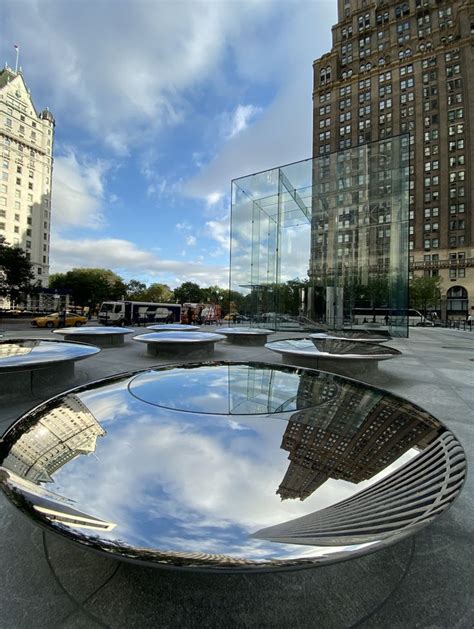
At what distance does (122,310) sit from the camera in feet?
102

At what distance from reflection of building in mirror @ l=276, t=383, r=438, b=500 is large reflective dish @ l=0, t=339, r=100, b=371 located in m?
3.82

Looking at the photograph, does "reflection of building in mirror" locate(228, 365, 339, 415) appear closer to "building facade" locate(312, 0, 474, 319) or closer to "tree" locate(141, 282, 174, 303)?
"building facade" locate(312, 0, 474, 319)

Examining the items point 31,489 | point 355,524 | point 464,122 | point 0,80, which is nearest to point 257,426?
point 355,524

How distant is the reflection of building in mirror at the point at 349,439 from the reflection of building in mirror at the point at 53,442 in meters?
1.23

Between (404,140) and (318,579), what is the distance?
66.2 ft

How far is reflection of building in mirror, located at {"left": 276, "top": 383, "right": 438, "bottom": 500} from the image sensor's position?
67.2 inches

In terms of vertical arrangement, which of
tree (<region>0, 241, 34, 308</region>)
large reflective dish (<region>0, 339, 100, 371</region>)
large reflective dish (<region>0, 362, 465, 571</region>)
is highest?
tree (<region>0, 241, 34, 308</region>)

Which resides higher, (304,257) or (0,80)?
(0,80)

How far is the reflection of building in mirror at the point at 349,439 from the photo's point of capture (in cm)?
171

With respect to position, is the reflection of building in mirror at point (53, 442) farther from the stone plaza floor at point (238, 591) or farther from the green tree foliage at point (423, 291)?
the green tree foliage at point (423, 291)

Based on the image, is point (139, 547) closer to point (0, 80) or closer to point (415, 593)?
point (415, 593)

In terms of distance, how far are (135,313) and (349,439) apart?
108 ft

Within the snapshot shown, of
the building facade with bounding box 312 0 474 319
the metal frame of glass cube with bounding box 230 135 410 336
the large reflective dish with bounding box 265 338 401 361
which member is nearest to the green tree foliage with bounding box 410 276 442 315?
the building facade with bounding box 312 0 474 319

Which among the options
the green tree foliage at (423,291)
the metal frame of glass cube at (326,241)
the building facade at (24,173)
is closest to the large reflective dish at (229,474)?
the metal frame of glass cube at (326,241)
